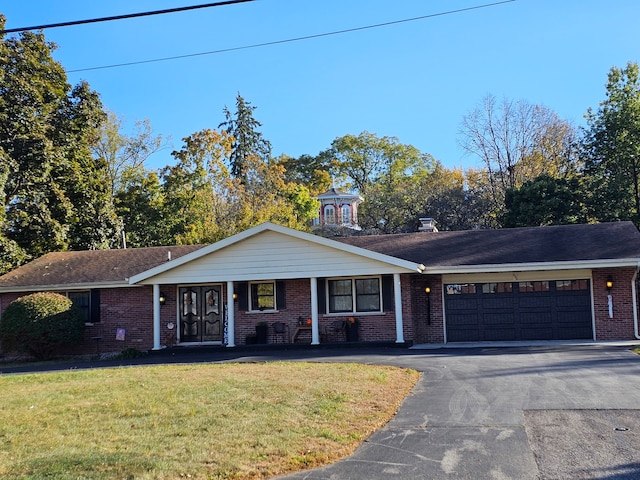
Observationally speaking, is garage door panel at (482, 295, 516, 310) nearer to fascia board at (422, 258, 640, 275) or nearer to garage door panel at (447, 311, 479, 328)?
garage door panel at (447, 311, 479, 328)

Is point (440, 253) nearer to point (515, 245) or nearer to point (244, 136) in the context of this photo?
point (515, 245)

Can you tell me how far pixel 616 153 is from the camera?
103 feet

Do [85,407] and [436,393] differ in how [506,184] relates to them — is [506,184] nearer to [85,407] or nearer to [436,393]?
[436,393]

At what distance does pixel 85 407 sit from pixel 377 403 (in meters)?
4.38

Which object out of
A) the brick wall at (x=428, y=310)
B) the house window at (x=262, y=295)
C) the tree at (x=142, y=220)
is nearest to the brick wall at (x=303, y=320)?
the house window at (x=262, y=295)

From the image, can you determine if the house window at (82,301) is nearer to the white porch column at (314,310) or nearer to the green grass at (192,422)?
the white porch column at (314,310)

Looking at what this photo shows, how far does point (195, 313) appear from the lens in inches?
830

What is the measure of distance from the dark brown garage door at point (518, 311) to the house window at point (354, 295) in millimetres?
2271

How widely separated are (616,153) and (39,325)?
1078 inches

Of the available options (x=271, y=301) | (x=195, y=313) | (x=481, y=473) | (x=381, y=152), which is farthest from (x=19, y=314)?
(x=381, y=152)

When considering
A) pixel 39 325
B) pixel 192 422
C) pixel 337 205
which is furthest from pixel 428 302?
pixel 337 205

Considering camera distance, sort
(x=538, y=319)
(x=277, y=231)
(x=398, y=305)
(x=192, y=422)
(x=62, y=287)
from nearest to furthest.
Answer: (x=192, y=422) → (x=398, y=305) → (x=538, y=319) → (x=277, y=231) → (x=62, y=287)

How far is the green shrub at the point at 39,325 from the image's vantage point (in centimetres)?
1916

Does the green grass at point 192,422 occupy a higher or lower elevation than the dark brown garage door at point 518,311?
lower
